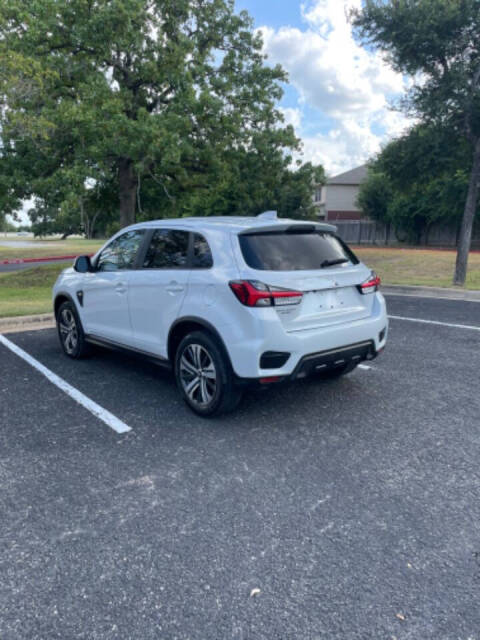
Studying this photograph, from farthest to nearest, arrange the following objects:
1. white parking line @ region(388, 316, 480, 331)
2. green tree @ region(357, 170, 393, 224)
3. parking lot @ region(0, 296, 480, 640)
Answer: green tree @ region(357, 170, 393, 224) < white parking line @ region(388, 316, 480, 331) < parking lot @ region(0, 296, 480, 640)

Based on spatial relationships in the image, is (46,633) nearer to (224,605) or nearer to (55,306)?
(224,605)

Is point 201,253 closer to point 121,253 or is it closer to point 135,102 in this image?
point 121,253

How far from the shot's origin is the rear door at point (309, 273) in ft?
12.9

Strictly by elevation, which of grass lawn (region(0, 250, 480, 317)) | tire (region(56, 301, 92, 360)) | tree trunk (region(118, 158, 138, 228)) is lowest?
grass lawn (region(0, 250, 480, 317))

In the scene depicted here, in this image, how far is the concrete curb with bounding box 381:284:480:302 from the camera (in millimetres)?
11855

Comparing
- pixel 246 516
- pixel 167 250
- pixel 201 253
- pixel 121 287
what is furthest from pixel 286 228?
pixel 246 516

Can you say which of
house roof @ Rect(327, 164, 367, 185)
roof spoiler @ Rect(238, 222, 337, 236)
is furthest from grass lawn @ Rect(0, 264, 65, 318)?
house roof @ Rect(327, 164, 367, 185)

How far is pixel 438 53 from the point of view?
13.3 metres

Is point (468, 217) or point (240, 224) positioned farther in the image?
point (468, 217)

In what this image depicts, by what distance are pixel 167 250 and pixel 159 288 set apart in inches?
16.1

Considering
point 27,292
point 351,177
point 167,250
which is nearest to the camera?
point 167,250

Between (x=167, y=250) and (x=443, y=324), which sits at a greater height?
(x=167, y=250)

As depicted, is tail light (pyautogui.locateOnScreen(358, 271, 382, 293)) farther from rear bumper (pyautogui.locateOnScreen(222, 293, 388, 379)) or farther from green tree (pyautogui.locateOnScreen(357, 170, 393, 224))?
green tree (pyautogui.locateOnScreen(357, 170, 393, 224))

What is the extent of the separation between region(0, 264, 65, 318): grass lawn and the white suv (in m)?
5.12
